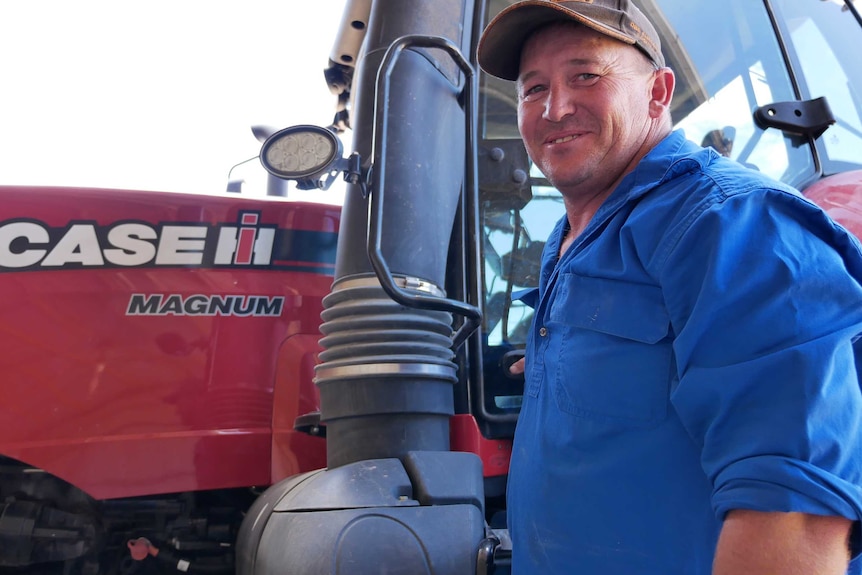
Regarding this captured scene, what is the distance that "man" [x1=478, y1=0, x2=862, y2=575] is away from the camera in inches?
26.4

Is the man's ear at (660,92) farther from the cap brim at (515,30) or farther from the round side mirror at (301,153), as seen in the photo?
the round side mirror at (301,153)

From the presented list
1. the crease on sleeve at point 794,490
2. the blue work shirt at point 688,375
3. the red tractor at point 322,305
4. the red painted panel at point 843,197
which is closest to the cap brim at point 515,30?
the blue work shirt at point 688,375

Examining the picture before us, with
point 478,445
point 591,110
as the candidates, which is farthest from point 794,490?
point 478,445

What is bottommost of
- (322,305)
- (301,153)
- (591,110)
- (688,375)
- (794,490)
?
(794,490)

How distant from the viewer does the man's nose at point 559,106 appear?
1057 mm

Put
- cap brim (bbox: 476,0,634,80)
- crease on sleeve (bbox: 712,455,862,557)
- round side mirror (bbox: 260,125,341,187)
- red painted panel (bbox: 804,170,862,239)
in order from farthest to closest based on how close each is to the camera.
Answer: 1. red painted panel (bbox: 804,170,862,239)
2. round side mirror (bbox: 260,125,341,187)
3. cap brim (bbox: 476,0,634,80)
4. crease on sleeve (bbox: 712,455,862,557)

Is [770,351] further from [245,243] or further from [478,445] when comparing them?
[245,243]

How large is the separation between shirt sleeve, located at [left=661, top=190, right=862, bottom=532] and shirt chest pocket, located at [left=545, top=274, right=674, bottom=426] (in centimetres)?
4

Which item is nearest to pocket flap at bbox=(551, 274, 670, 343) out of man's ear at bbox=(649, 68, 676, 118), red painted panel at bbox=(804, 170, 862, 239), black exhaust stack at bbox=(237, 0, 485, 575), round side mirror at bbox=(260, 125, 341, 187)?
man's ear at bbox=(649, 68, 676, 118)

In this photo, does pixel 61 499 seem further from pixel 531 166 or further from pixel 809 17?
pixel 809 17

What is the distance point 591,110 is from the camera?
1.04m

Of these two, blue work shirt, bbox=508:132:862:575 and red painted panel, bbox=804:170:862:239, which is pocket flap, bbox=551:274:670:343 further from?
red painted panel, bbox=804:170:862:239

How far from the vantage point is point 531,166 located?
1949 millimetres

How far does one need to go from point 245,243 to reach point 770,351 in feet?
4.90
